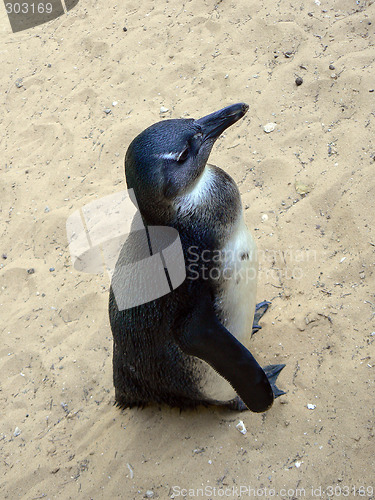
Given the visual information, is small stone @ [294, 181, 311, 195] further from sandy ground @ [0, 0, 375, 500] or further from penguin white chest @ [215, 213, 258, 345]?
penguin white chest @ [215, 213, 258, 345]

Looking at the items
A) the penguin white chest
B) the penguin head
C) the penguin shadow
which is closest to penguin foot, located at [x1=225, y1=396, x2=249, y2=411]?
the penguin shadow

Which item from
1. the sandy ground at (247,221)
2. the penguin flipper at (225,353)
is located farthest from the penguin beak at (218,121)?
the sandy ground at (247,221)

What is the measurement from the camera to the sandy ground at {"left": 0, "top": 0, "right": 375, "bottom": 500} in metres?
2.29

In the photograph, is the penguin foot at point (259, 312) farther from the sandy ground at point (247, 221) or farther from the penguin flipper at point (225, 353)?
the penguin flipper at point (225, 353)

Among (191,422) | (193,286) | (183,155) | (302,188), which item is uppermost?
(183,155)

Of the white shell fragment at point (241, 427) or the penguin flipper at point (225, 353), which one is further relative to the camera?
the white shell fragment at point (241, 427)

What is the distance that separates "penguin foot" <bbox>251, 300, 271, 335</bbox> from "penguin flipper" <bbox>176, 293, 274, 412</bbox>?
729 millimetres

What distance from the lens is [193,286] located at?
2064mm

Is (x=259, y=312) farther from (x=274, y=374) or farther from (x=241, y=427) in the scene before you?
(x=241, y=427)

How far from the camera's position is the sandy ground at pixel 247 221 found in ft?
7.52

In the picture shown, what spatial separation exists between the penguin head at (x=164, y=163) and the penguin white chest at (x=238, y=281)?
32cm

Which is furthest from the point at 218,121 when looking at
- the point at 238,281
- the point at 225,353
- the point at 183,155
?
the point at 225,353

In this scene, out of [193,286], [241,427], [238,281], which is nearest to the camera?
[193,286]

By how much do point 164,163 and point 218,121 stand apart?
0.40 meters
